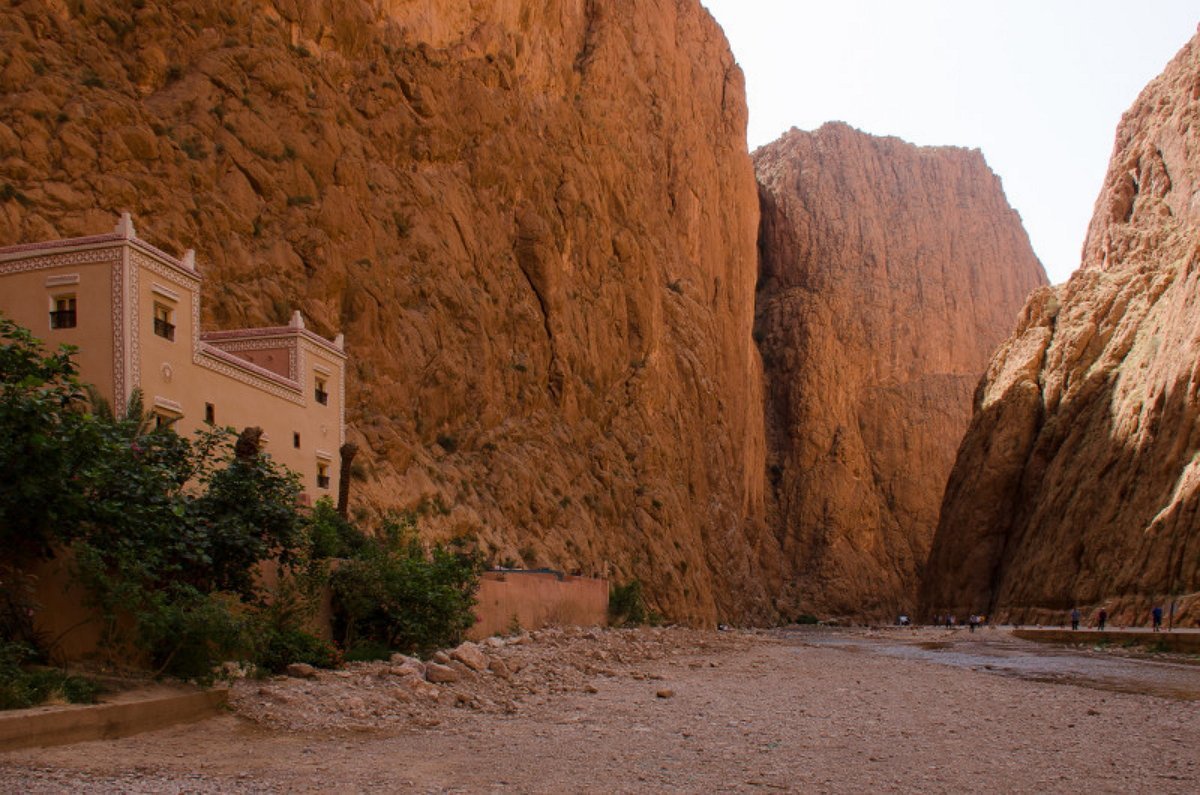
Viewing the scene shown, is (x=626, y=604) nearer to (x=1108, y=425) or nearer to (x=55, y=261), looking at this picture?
(x=55, y=261)

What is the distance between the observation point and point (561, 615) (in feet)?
85.0

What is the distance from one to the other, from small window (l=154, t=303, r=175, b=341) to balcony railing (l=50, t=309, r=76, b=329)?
4.06 ft

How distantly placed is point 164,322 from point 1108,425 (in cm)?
3904

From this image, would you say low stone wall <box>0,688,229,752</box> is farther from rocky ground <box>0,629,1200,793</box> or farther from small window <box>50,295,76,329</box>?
small window <box>50,295,76,329</box>

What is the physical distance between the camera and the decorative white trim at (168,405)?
17953 mm

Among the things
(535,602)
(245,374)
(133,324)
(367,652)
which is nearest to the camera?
(367,652)

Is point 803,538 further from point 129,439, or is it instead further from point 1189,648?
point 129,439

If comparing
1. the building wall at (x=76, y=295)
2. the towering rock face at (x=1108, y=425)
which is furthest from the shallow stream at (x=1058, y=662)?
the building wall at (x=76, y=295)

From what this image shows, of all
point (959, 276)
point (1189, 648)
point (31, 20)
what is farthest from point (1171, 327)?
point (959, 276)

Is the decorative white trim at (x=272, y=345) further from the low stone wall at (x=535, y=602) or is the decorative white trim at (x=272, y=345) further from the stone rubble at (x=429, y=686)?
the stone rubble at (x=429, y=686)

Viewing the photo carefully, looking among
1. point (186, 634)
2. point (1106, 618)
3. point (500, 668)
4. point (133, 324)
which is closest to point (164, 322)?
point (133, 324)

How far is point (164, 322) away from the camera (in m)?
18.3

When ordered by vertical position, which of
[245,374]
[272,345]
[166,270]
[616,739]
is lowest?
[616,739]

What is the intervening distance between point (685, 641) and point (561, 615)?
16.4 ft
